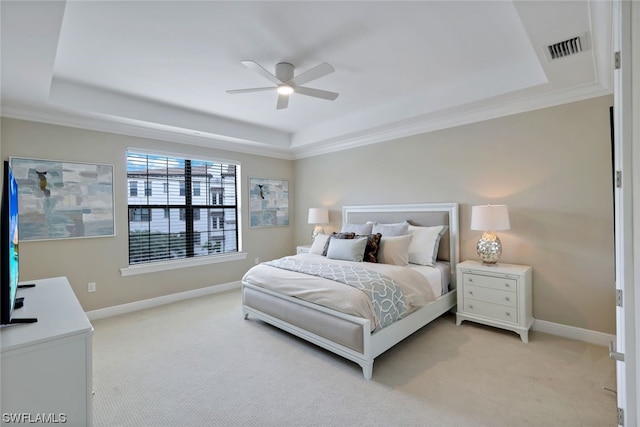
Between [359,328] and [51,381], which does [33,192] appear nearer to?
[51,381]

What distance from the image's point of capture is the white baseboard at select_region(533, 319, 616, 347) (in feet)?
8.92

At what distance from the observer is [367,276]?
269cm

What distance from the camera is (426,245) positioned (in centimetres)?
352

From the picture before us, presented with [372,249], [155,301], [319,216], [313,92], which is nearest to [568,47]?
[313,92]

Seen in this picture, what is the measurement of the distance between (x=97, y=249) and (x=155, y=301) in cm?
102

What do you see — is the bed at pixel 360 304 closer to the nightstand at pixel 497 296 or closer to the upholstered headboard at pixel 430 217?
the upholstered headboard at pixel 430 217

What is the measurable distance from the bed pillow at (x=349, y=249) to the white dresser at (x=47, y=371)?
2526 millimetres

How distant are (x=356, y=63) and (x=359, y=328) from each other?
7.78 ft

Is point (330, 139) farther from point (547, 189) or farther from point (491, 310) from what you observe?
point (491, 310)

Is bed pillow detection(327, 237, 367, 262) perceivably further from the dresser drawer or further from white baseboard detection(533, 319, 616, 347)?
white baseboard detection(533, 319, 616, 347)

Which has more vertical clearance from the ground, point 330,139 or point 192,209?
point 330,139

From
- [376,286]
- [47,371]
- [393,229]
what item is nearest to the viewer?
[47,371]

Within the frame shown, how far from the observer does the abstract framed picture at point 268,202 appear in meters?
5.19

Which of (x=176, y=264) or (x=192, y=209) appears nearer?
(x=176, y=264)
